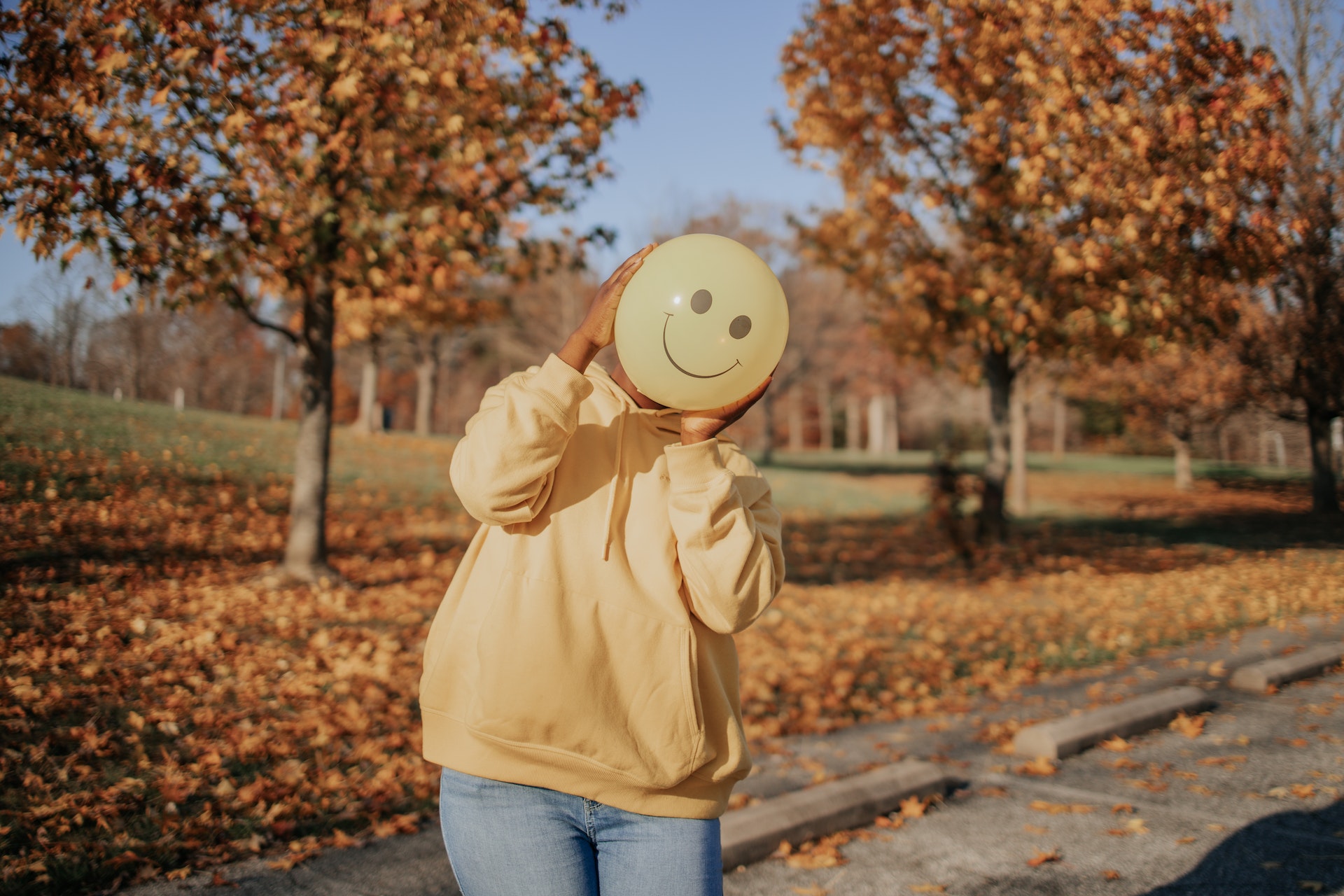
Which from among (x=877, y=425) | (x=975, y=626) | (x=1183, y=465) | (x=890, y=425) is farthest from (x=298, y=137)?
(x=890, y=425)

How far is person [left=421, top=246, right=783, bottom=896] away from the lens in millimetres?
1755

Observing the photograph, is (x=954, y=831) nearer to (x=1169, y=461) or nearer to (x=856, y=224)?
(x=856, y=224)

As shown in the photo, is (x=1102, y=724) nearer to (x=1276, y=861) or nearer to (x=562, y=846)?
(x=1276, y=861)

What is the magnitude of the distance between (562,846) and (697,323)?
1087 millimetres

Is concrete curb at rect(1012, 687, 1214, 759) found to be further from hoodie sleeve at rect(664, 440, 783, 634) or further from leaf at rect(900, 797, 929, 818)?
hoodie sleeve at rect(664, 440, 783, 634)

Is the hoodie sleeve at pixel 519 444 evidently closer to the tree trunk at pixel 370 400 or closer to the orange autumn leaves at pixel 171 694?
the orange autumn leaves at pixel 171 694

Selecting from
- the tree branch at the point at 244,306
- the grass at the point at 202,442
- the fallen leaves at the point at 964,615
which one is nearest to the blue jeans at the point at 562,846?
the fallen leaves at the point at 964,615

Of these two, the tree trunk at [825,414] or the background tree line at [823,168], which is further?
the tree trunk at [825,414]

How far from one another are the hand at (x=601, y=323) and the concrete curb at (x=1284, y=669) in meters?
6.81

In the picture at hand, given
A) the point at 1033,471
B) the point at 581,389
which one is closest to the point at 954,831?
the point at 581,389

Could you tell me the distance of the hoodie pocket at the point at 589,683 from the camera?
68.8 inches

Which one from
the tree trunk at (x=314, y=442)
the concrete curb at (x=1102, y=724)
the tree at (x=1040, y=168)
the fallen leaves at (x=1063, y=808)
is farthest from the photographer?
the tree at (x=1040, y=168)

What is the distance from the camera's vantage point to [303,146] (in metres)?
6.59

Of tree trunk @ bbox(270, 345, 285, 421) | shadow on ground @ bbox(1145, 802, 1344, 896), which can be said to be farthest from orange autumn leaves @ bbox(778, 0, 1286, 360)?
tree trunk @ bbox(270, 345, 285, 421)
